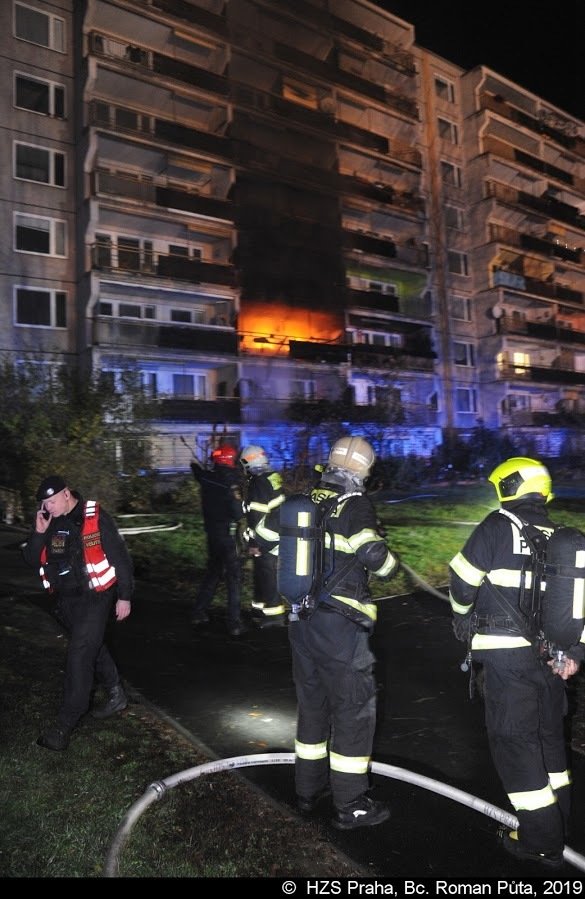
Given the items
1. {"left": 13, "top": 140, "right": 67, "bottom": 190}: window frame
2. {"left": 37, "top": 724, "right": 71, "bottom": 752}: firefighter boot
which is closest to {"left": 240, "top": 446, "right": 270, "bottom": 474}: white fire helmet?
{"left": 37, "top": 724, "right": 71, "bottom": 752}: firefighter boot

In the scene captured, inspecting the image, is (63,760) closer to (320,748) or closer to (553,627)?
(320,748)

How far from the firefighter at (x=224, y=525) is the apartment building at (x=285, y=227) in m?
9.80

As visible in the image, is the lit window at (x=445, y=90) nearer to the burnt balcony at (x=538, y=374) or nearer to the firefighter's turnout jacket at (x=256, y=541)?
the burnt balcony at (x=538, y=374)

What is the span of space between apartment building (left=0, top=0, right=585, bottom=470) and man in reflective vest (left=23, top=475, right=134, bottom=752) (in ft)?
39.1

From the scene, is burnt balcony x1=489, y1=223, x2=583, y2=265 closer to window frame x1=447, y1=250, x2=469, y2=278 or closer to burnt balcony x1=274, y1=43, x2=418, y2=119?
window frame x1=447, y1=250, x2=469, y2=278

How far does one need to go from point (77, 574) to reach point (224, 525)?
2553 mm

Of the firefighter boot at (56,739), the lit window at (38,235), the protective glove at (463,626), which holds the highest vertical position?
the lit window at (38,235)

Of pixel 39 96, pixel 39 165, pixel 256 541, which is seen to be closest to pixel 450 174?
pixel 39 96

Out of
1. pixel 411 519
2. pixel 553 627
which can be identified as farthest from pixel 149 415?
pixel 553 627

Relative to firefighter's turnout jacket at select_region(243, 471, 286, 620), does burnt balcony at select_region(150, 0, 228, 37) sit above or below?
above

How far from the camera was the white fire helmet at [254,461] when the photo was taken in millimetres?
6570

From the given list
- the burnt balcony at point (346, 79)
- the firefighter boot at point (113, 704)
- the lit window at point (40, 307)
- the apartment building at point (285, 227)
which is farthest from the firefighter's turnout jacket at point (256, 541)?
the burnt balcony at point (346, 79)

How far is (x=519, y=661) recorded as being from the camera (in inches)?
112

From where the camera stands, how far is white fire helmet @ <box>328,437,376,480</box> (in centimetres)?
337
